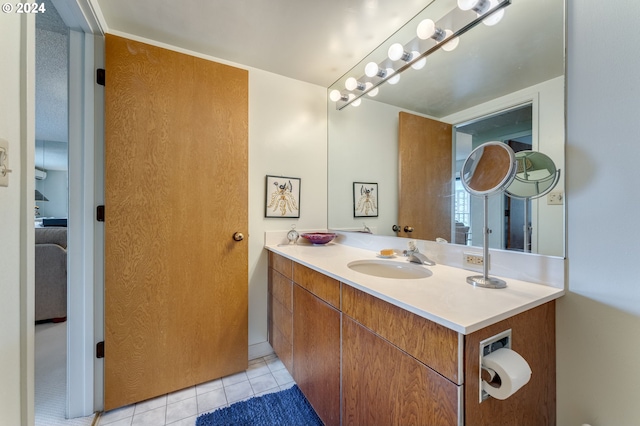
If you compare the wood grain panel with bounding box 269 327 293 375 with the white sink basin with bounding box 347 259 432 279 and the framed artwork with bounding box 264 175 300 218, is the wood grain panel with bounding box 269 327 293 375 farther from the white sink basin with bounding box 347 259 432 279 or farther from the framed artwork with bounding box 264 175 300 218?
the framed artwork with bounding box 264 175 300 218

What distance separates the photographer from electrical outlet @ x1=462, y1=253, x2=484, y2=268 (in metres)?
1.14

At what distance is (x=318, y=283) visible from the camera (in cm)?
130

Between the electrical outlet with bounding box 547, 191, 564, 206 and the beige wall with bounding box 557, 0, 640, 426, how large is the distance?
0.08 feet

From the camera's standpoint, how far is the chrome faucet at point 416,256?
131 centimetres

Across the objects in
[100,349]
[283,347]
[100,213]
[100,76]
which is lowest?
[283,347]

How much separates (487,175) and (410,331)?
70 cm

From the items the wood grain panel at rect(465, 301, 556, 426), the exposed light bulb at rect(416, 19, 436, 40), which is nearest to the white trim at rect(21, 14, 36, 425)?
the wood grain panel at rect(465, 301, 556, 426)

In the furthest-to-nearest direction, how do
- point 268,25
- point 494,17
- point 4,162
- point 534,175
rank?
1. point 268,25
2. point 494,17
3. point 534,175
4. point 4,162

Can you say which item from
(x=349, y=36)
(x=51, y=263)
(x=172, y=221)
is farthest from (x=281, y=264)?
(x=51, y=263)

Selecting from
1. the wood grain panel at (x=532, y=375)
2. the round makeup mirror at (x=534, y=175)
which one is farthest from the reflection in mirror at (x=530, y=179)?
the wood grain panel at (x=532, y=375)

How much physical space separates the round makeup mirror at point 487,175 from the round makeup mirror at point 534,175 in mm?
90

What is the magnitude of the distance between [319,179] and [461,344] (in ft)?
5.70

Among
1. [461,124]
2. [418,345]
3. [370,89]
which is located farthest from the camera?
[370,89]

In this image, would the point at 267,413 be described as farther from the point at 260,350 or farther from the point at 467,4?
the point at 467,4
